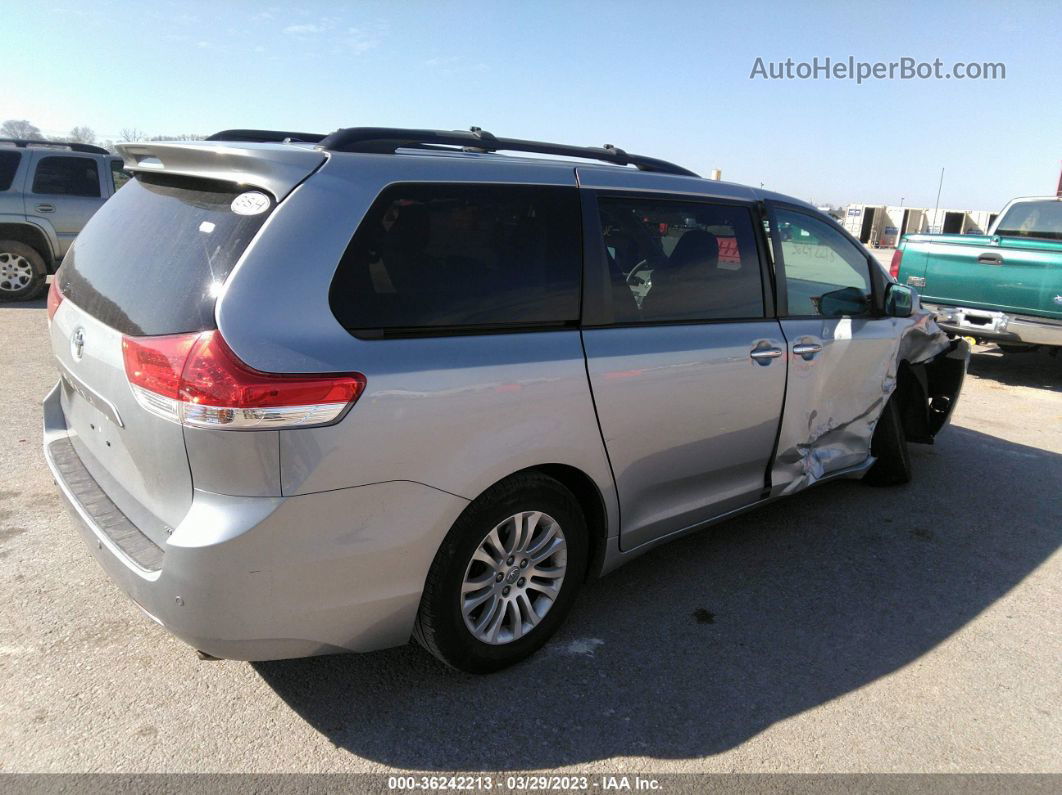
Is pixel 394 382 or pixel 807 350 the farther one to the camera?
pixel 807 350

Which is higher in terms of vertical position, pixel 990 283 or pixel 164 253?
pixel 164 253

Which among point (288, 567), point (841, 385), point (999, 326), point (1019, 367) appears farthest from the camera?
point (1019, 367)

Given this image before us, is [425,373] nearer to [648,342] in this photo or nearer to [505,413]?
[505,413]

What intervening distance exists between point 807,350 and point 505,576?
1.98 metres

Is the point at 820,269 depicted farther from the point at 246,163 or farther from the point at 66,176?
the point at 66,176

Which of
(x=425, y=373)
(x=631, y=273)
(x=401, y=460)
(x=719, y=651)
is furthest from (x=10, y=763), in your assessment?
(x=631, y=273)

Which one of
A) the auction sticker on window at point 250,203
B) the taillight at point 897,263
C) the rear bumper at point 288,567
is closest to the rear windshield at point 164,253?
the auction sticker on window at point 250,203

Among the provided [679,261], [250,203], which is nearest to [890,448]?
[679,261]

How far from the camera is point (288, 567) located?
7.27 ft

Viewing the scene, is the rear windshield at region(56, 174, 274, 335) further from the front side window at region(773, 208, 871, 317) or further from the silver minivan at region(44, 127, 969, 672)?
the front side window at region(773, 208, 871, 317)

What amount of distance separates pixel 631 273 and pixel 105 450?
201 cm

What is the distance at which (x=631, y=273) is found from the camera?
122 inches

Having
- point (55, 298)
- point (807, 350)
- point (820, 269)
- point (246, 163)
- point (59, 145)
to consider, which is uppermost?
point (59, 145)

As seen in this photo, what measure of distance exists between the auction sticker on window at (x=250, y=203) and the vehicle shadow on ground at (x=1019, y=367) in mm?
8676
